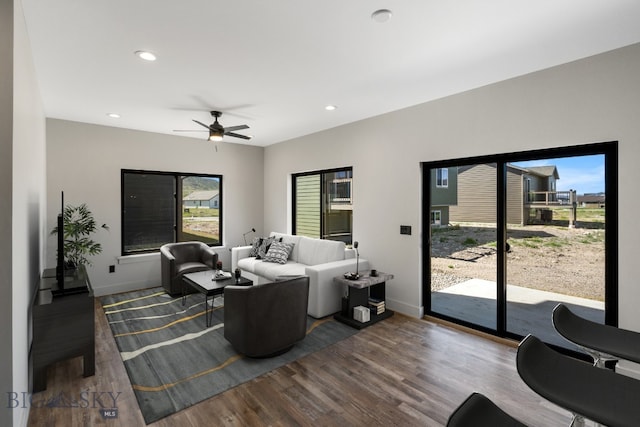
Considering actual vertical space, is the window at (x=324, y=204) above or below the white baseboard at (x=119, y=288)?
above

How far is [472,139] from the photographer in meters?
3.55

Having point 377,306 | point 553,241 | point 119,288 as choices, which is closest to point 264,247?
point 377,306

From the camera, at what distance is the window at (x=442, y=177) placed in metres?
3.96

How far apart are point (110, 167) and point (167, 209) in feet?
3.75

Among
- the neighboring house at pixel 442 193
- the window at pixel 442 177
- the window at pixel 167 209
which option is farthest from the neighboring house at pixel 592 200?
the window at pixel 167 209

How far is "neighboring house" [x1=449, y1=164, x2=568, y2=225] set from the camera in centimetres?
318

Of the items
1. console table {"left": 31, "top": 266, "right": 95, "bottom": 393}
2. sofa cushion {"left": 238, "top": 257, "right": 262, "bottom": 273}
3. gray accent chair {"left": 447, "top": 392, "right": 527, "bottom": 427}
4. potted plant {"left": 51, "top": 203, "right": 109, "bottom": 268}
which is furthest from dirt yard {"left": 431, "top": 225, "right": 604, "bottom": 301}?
potted plant {"left": 51, "top": 203, "right": 109, "bottom": 268}

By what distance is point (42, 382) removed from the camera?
2492mm

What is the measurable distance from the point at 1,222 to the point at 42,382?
162 centimetres

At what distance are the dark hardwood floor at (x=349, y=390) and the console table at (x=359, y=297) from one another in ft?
1.74

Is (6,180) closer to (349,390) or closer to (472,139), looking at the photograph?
(349,390)

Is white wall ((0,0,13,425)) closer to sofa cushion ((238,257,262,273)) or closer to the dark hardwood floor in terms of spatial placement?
the dark hardwood floor

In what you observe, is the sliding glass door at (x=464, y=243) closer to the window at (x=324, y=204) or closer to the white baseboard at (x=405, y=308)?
the white baseboard at (x=405, y=308)

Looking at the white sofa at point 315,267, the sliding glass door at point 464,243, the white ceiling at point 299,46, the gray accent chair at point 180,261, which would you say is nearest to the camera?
the white ceiling at point 299,46
